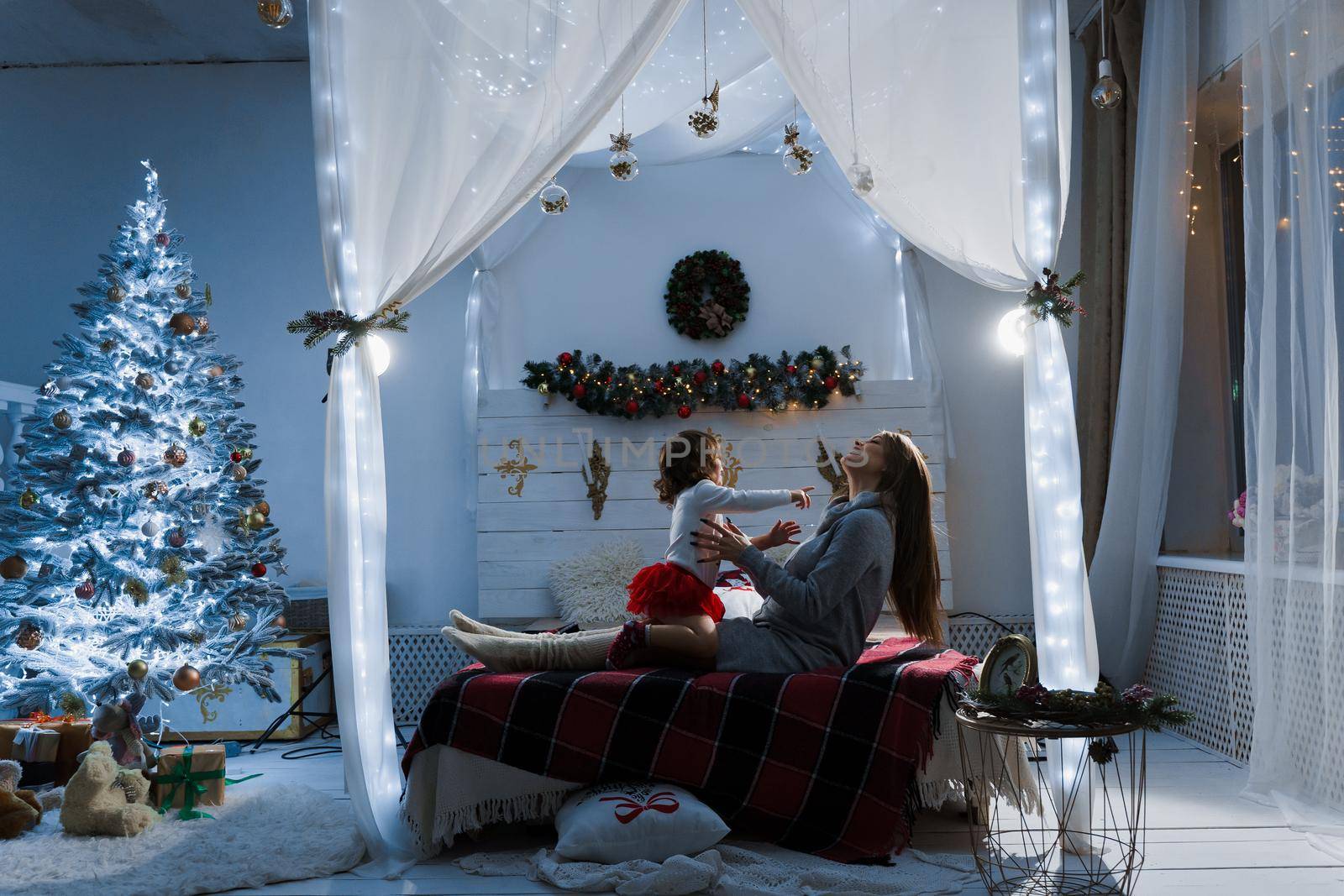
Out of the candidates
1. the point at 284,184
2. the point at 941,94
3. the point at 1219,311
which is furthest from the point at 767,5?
the point at 284,184

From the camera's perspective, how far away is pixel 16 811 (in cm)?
325

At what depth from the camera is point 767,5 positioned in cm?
313

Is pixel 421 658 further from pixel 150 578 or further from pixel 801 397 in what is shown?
pixel 801 397

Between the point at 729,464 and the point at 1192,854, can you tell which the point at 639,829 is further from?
the point at 729,464

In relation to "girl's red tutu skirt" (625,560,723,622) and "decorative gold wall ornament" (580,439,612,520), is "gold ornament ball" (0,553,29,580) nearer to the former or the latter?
"girl's red tutu skirt" (625,560,723,622)

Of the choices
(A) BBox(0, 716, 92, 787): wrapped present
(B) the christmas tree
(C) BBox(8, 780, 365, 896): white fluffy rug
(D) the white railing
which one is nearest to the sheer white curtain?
(C) BBox(8, 780, 365, 896): white fluffy rug

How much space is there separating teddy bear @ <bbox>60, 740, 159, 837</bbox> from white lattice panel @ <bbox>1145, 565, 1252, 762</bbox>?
12.5ft

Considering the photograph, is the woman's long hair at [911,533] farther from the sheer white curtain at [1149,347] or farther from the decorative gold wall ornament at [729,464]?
the decorative gold wall ornament at [729,464]

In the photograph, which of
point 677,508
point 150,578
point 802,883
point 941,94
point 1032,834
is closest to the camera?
point 802,883

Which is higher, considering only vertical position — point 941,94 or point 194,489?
point 941,94

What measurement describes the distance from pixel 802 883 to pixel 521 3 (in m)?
2.61

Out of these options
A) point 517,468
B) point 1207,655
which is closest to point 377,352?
point 517,468

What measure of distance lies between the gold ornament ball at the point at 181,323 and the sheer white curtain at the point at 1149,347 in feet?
13.1

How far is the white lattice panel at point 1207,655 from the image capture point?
12.9ft
